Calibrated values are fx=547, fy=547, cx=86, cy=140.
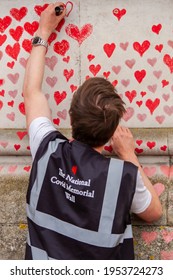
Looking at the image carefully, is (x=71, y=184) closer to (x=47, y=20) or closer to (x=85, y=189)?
(x=85, y=189)

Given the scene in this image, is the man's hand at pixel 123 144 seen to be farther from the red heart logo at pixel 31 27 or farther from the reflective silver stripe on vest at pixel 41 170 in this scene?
the red heart logo at pixel 31 27

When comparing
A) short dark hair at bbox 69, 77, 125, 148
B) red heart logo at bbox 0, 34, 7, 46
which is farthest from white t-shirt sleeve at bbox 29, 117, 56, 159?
red heart logo at bbox 0, 34, 7, 46

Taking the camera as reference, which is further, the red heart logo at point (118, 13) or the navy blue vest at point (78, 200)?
the red heart logo at point (118, 13)

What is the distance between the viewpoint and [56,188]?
7.23ft

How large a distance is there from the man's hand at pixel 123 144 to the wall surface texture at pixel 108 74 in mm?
168

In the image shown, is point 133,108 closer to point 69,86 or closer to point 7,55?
point 69,86

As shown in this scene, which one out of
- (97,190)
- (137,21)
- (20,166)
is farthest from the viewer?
(20,166)

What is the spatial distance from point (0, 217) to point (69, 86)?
0.75 metres

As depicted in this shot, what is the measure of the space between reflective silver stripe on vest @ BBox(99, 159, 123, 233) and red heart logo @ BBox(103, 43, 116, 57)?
74 centimetres

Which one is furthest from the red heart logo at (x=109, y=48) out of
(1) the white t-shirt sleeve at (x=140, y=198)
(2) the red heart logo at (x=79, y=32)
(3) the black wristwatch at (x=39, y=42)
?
(1) the white t-shirt sleeve at (x=140, y=198)

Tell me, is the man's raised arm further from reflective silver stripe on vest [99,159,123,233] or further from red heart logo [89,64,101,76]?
reflective silver stripe on vest [99,159,123,233]

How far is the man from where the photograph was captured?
7.06ft

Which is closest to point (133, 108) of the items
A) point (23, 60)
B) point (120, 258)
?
point (23, 60)

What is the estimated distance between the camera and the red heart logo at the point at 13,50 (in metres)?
2.79
